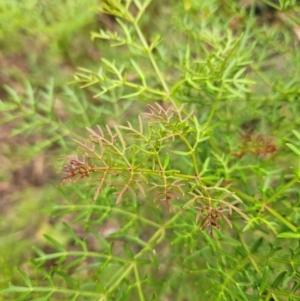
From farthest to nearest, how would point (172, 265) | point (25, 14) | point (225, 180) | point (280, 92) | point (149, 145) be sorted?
1. point (25, 14)
2. point (172, 265)
3. point (280, 92)
4. point (225, 180)
5. point (149, 145)

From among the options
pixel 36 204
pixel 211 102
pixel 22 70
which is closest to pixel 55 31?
pixel 22 70

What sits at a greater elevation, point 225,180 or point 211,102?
point 211,102

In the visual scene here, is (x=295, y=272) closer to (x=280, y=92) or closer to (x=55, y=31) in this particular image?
(x=280, y=92)

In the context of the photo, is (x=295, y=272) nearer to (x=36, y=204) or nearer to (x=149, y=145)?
(x=149, y=145)

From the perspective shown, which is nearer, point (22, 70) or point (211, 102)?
point (211, 102)

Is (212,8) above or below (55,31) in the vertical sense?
below

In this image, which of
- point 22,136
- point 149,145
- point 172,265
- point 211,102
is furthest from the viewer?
point 22,136

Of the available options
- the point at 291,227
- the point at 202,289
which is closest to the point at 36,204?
the point at 202,289

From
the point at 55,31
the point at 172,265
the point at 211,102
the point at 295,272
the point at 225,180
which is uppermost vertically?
the point at 55,31

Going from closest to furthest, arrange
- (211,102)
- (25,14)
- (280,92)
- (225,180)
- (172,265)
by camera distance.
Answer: (225,180)
(280,92)
(211,102)
(172,265)
(25,14)
